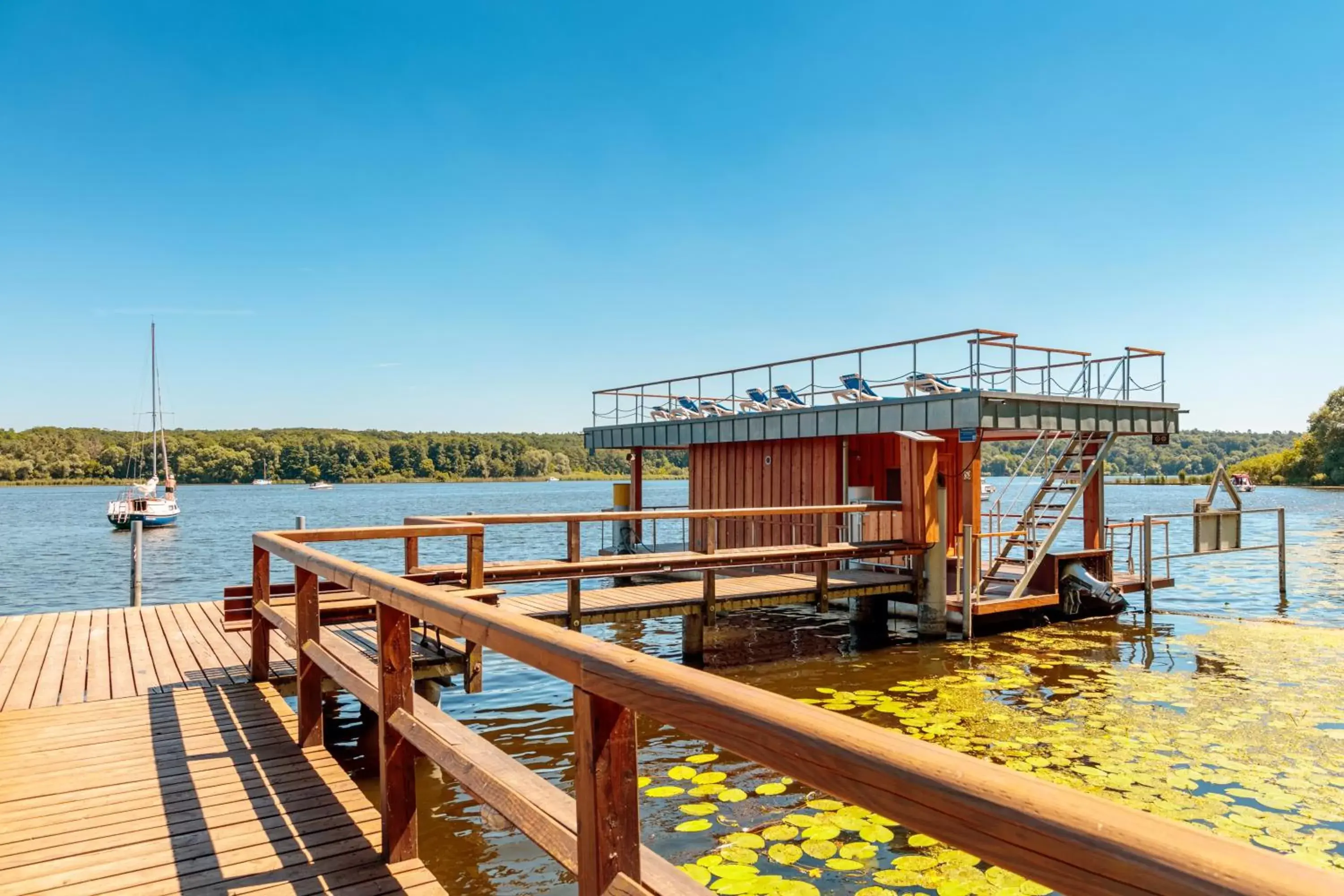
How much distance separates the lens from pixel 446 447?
114750 millimetres

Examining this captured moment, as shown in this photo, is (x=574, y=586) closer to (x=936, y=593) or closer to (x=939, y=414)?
(x=936, y=593)

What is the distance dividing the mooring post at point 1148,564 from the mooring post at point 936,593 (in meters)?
4.82

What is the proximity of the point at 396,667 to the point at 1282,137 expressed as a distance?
90.8ft

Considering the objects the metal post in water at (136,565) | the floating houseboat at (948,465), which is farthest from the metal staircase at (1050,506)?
the metal post in water at (136,565)

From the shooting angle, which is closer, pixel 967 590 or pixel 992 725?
pixel 992 725

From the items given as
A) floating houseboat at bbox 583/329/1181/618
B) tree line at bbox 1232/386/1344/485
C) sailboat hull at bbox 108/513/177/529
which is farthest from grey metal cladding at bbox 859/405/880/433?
tree line at bbox 1232/386/1344/485

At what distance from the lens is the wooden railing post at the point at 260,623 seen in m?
6.28

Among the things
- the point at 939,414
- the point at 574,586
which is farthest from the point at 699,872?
the point at 939,414

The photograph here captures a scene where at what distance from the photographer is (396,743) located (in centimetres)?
357

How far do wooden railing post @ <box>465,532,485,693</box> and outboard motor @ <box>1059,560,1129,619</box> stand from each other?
10796 mm

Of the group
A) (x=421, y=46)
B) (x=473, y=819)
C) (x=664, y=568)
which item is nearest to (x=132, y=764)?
(x=473, y=819)

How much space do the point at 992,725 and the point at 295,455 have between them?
119176mm

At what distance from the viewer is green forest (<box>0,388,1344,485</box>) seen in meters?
89.9

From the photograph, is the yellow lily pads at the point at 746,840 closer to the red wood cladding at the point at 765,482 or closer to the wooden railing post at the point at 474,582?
the wooden railing post at the point at 474,582
